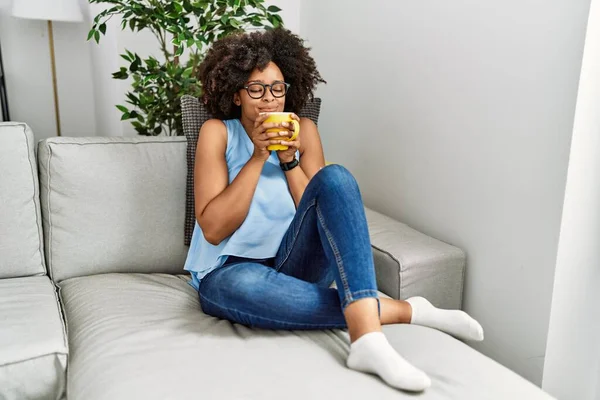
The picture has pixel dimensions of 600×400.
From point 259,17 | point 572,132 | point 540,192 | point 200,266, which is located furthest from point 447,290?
point 259,17

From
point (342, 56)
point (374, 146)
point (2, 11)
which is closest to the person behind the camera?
point (374, 146)

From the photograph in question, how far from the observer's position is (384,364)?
120cm

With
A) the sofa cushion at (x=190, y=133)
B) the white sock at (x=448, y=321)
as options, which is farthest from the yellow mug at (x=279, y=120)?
the white sock at (x=448, y=321)

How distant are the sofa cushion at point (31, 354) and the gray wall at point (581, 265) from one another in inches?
46.5

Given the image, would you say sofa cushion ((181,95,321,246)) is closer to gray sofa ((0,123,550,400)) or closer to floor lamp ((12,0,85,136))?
gray sofa ((0,123,550,400))

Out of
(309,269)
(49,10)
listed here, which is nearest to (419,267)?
(309,269)

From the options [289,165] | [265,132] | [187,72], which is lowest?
[289,165]

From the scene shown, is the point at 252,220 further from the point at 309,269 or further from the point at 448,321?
→ the point at 448,321

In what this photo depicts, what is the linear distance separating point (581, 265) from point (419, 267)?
0.41 metres

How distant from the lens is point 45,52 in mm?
2678

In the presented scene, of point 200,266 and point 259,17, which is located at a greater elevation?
point 259,17

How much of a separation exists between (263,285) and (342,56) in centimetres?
125

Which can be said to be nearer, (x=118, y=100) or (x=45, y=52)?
(x=118, y=100)

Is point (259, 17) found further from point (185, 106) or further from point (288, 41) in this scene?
point (185, 106)
